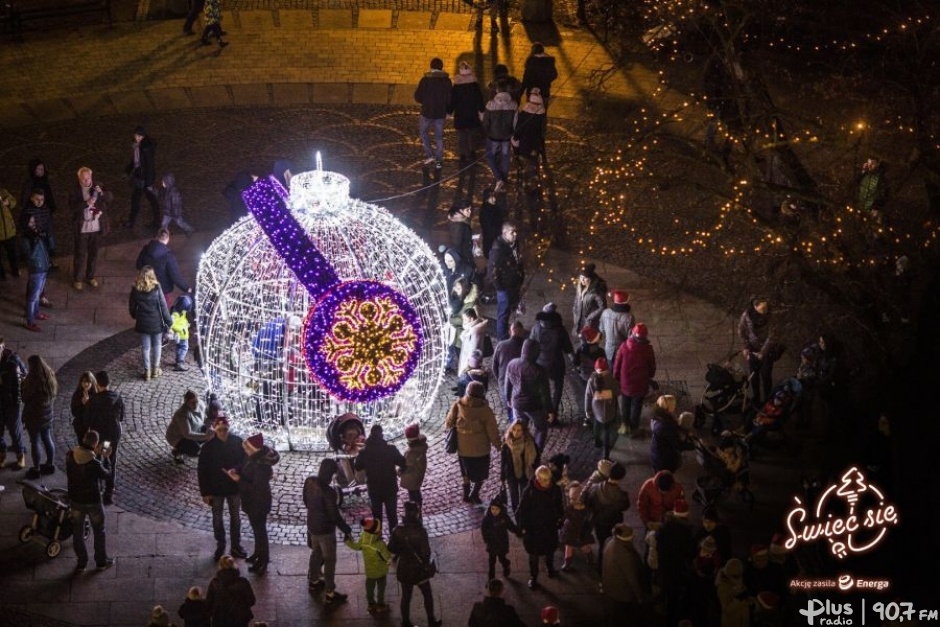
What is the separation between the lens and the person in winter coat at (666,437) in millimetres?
16016

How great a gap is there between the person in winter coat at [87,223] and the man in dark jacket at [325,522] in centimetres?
726

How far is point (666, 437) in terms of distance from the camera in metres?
16.0

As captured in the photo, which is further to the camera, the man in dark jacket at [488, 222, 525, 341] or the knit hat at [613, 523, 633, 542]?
the man in dark jacket at [488, 222, 525, 341]

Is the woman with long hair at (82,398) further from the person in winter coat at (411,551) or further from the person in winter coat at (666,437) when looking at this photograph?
the person in winter coat at (666,437)

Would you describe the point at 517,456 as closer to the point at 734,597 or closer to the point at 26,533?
the point at 734,597

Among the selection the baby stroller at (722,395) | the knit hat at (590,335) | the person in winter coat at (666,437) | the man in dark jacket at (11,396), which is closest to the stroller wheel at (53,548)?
the man in dark jacket at (11,396)

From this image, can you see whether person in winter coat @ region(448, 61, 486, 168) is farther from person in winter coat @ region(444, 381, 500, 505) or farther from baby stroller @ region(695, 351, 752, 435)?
person in winter coat @ region(444, 381, 500, 505)

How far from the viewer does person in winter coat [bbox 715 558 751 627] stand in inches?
532

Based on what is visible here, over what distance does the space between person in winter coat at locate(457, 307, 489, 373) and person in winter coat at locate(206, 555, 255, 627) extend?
5.20 meters

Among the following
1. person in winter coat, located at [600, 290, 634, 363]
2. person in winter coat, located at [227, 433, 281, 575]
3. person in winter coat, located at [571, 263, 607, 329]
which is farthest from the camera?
person in winter coat, located at [571, 263, 607, 329]

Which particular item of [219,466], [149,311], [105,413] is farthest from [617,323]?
[105,413]

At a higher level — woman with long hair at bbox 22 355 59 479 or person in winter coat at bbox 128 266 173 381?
person in winter coat at bbox 128 266 173 381

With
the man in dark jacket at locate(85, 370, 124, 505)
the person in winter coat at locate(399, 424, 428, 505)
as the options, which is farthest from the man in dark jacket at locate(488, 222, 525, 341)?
the man in dark jacket at locate(85, 370, 124, 505)

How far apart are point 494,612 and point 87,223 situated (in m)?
9.63
